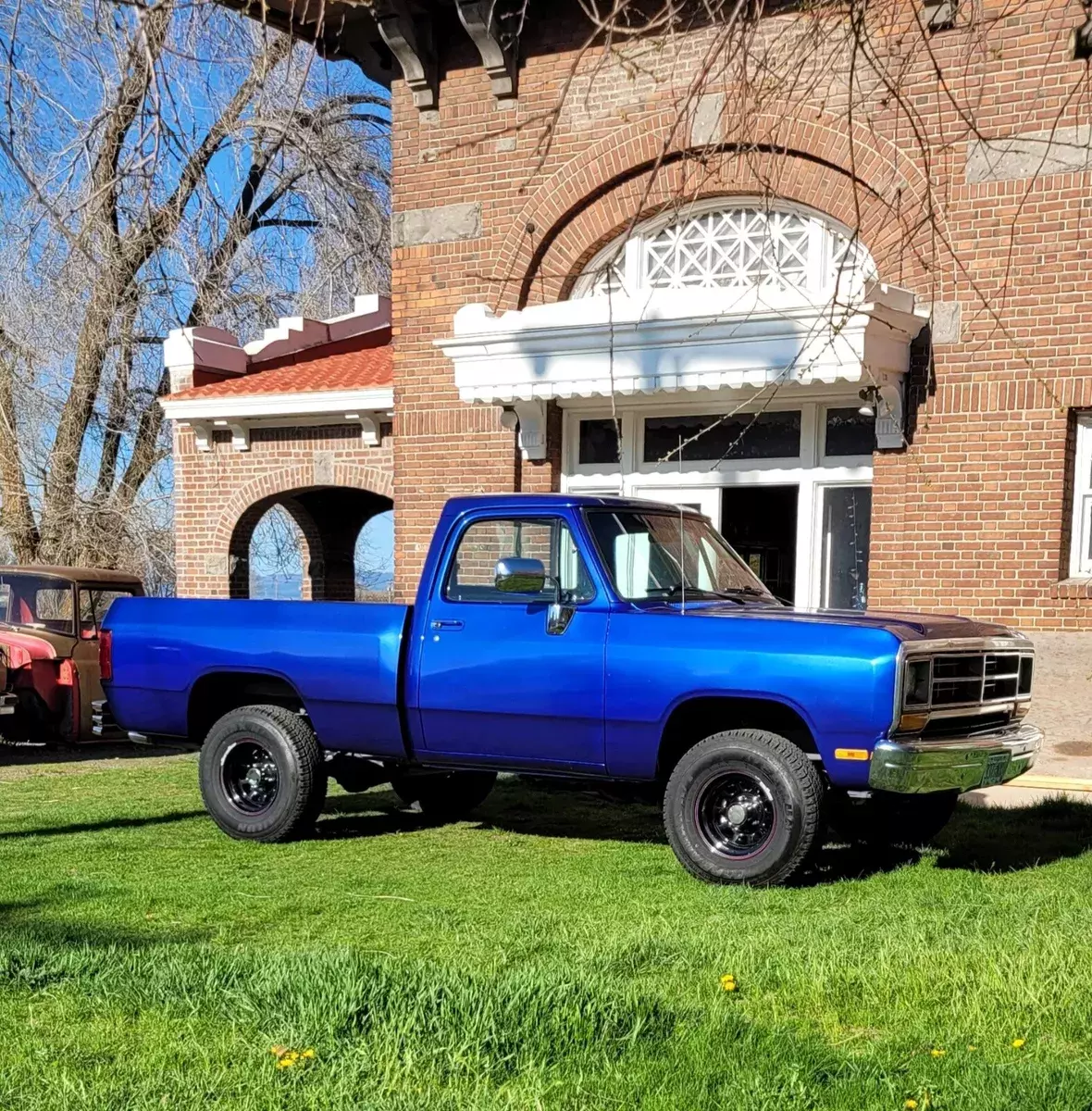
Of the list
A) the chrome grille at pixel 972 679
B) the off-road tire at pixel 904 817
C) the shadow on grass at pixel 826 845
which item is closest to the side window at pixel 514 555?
the shadow on grass at pixel 826 845

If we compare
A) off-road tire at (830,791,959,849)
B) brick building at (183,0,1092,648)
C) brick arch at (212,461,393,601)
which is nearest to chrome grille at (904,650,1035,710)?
off-road tire at (830,791,959,849)

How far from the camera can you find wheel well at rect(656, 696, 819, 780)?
22.1 ft

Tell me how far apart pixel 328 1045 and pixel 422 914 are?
1900 mm

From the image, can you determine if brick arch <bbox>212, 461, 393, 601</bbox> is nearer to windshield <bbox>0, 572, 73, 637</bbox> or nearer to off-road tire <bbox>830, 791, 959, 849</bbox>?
windshield <bbox>0, 572, 73, 637</bbox>

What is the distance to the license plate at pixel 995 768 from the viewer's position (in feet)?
21.3

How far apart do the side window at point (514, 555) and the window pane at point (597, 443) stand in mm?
5415

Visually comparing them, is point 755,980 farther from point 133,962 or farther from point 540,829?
point 540,829

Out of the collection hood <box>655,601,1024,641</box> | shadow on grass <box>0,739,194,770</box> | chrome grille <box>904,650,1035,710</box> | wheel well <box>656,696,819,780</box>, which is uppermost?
hood <box>655,601,1024,641</box>

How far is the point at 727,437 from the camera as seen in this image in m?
12.6

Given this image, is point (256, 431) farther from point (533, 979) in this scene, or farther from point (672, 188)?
point (533, 979)

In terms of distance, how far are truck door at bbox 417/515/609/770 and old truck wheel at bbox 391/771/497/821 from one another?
4.34 feet

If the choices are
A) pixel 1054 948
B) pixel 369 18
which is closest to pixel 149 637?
pixel 1054 948

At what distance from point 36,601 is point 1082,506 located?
10.5 meters

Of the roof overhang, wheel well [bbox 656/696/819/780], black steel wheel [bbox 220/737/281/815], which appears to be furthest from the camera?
the roof overhang
